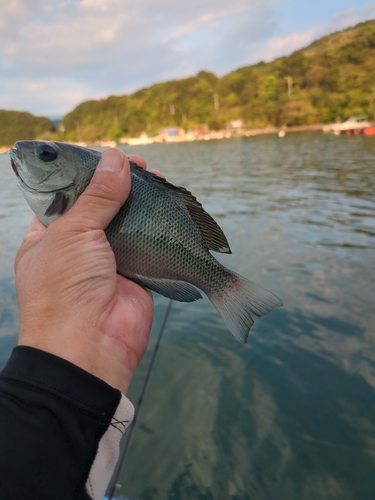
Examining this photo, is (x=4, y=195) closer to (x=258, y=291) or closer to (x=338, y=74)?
(x=258, y=291)

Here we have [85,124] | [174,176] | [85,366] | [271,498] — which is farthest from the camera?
[85,124]

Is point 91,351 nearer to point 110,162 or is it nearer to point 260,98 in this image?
point 110,162

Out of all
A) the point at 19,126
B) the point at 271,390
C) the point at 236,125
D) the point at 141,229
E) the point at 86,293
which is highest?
the point at 19,126

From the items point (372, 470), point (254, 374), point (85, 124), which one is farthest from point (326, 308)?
point (85, 124)

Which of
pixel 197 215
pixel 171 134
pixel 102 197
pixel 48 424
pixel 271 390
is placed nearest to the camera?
pixel 48 424

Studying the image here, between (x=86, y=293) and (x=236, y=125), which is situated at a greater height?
(x=236, y=125)

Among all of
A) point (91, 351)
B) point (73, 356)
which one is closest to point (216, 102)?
point (91, 351)

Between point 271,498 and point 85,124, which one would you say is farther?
point 85,124

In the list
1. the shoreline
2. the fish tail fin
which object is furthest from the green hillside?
the fish tail fin
